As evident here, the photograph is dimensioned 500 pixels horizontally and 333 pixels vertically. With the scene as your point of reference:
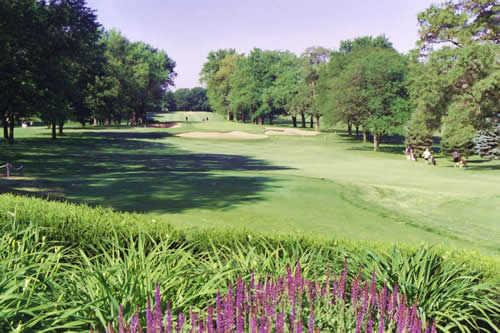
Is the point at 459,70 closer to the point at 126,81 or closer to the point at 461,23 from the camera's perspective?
the point at 461,23

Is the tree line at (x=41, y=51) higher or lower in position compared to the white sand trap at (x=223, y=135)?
higher

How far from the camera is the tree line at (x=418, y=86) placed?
3753cm

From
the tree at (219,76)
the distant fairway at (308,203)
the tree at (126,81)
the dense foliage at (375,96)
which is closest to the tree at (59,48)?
the distant fairway at (308,203)

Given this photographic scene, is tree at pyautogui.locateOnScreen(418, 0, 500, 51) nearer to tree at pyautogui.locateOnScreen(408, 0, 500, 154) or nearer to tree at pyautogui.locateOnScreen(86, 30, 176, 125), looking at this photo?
tree at pyautogui.locateOnScreen(408, 0, 500, 154)

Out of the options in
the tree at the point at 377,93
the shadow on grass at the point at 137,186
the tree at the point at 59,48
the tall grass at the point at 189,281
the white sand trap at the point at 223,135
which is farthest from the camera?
the white sand trap at the point at 223,135

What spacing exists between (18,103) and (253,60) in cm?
8226

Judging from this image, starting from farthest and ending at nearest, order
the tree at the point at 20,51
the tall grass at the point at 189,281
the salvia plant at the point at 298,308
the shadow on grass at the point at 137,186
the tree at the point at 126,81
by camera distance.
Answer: the tree at the point at 126,81 → the tree at the point at 20,51 → the shadow on grass at the point at 137,186 → the tall grass at the point at 189,281 → the salvia plant at the point at 298,308

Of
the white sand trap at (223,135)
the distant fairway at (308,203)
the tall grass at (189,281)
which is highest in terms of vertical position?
the white sand trap at (223,135)

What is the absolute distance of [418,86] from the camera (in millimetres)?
41938

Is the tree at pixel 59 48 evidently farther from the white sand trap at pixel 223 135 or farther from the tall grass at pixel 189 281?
the white sand trap at pixel 223 135

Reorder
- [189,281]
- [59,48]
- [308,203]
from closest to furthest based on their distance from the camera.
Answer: [189,281] → [308,203] → [59,48]

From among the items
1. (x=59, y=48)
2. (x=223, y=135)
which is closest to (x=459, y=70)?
(x=59, y=48)

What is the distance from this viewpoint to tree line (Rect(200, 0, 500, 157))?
37.5 m

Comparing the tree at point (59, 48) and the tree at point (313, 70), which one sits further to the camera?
the tree at point (313, 70)
